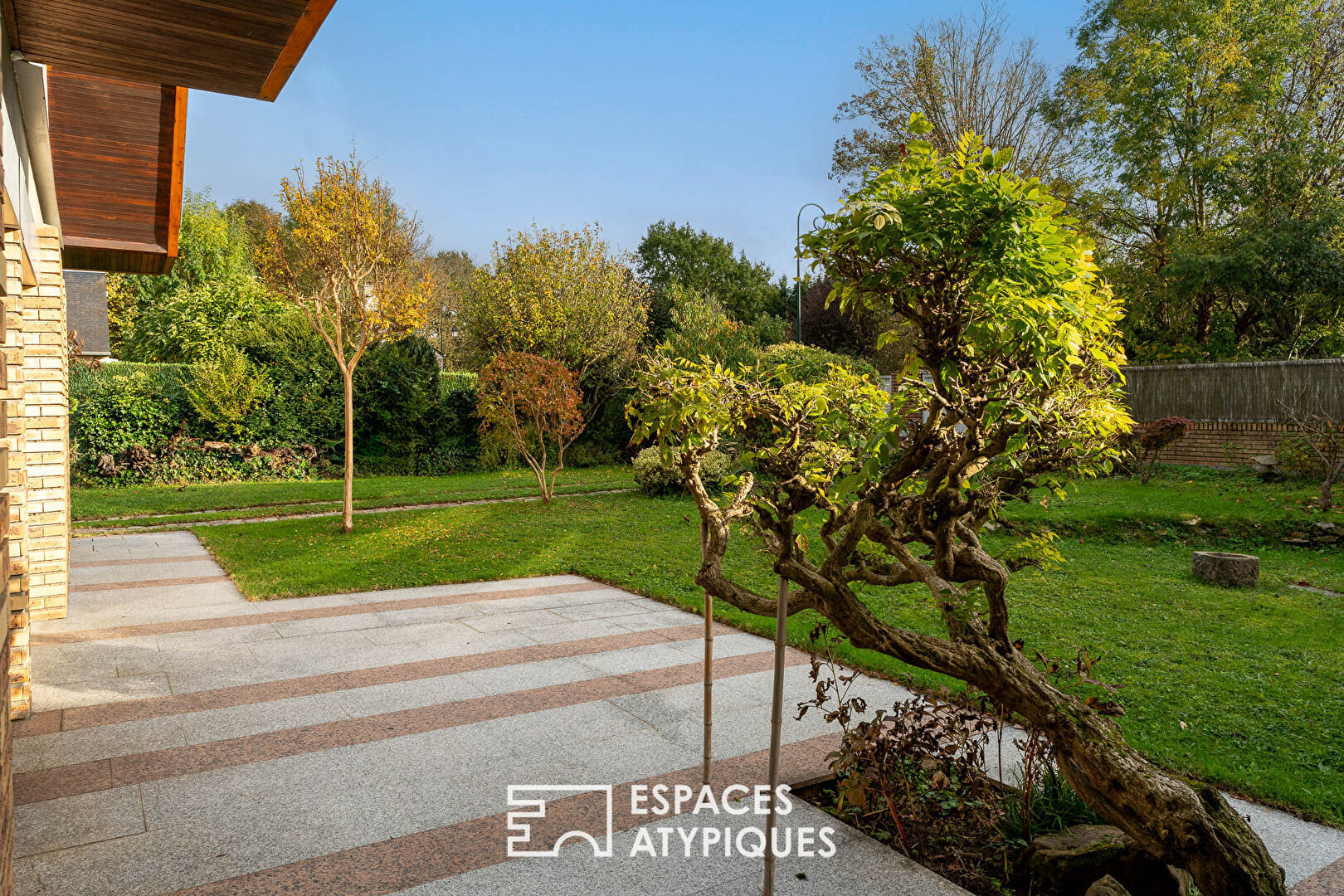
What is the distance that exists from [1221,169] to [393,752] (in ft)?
66.2

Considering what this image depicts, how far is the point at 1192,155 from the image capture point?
58.5 feet

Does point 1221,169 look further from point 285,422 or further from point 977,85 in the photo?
point 285,422

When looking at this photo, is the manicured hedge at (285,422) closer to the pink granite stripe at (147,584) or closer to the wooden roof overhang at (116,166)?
the wooden roof overhang at (116,166)

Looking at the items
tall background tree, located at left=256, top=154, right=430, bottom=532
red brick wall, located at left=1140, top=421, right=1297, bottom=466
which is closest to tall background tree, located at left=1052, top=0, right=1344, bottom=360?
red brick wall, located at left=1140, top=421, right=1297, bottom=466

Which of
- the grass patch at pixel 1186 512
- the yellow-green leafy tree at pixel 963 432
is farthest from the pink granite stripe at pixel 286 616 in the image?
the grass patch at pixel 1186 512

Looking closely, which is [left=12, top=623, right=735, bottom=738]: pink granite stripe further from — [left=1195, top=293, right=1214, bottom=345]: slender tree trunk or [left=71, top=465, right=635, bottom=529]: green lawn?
[left=1195, top=293, right=1214, bottom=345]: slender tree trunk

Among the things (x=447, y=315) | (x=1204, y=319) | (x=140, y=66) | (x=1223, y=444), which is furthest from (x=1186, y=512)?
(x=447, y=315)

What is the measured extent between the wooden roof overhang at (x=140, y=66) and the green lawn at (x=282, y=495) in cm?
676

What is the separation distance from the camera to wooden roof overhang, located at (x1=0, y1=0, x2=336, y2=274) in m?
2.91

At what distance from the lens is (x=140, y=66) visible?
3.48 metres

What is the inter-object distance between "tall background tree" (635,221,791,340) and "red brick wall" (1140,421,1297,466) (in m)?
20.3

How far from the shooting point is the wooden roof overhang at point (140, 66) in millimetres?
2910

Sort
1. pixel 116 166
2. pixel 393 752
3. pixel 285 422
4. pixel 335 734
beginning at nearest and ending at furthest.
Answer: pixel 393 752 < pixel 335 734 < pixel 116 166 < pixel 285 422

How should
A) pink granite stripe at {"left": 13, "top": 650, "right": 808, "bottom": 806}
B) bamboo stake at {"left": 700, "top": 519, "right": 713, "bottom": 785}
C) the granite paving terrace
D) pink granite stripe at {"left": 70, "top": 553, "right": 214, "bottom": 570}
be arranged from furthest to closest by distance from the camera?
pink granite stripe at {"left": 70, "top": 553, "right": 214, "bottom": 570}
pink granite stripe at {"left": 13, "top": 650, "right": 808, "bottom": 806}
bamboo stake at {"left": 700, "top": 519, "right": 713, "bottom": 785}
the granite paving terrace
